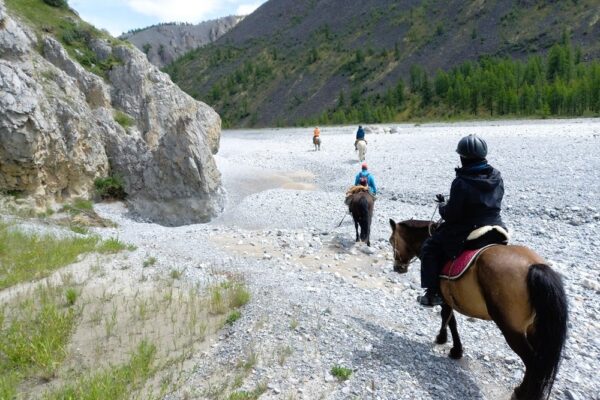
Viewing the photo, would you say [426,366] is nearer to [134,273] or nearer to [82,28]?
[134,273]

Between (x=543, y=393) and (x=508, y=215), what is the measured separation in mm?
11918

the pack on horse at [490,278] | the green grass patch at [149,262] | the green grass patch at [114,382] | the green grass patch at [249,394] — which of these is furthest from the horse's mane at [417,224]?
the green grass patch at [149,262]

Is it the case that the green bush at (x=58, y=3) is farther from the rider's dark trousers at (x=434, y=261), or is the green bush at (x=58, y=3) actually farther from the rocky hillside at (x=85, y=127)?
the rider's dark trousers at (x=434, y=261)

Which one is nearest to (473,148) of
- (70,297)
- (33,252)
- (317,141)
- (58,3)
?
(70,297)

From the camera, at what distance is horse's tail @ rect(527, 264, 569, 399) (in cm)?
462

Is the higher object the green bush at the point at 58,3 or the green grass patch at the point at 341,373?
the green bush at the point at 58,3

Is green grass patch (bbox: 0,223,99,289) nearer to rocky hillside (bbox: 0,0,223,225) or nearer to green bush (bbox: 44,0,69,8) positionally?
rocky hillside (bbox: 0,0,223,225)

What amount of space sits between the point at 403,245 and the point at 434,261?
1.48 meters

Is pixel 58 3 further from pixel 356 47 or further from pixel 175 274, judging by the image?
pixel 356 47

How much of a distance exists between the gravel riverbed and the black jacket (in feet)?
6.15

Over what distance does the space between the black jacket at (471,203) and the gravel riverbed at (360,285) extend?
1.87 meters

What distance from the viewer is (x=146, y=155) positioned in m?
20.5

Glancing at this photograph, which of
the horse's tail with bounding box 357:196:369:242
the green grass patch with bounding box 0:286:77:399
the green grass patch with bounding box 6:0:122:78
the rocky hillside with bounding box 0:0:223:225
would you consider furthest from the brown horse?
the green grass patch with bounding box 6:0:122:78

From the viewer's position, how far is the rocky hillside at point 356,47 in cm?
8888
